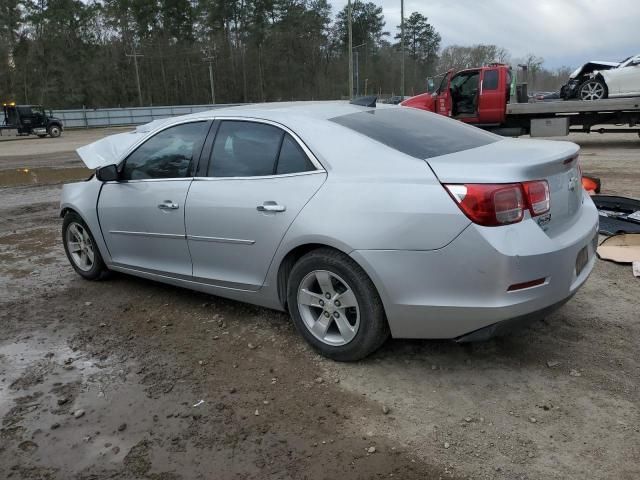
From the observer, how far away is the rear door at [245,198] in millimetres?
3428

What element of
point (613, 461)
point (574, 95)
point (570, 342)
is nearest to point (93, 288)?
point (570, 342)

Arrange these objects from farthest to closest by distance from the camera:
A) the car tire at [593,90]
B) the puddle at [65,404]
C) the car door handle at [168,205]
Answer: the car tire at [593,90], the car door handle at [168,205], the puddle at [65,404]

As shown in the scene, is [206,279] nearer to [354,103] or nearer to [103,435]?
[103,435]

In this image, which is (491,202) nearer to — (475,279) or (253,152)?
(475,279)

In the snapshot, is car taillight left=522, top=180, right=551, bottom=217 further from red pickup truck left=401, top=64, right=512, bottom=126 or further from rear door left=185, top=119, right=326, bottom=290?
red pickup truck left=401, top=64, right=512, bottom=126

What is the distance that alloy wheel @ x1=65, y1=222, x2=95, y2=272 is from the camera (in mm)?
5086

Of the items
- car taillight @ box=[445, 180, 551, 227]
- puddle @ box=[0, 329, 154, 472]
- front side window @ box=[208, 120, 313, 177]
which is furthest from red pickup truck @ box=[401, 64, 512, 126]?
puddle @ box=[0, 329, 154, 472]

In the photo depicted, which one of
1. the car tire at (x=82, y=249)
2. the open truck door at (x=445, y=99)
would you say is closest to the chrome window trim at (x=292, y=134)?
the car tire at (x=82, y=249)

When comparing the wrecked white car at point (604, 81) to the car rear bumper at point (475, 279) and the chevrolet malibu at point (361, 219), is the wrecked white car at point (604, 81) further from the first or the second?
the car rear bumper at point (475, 279)

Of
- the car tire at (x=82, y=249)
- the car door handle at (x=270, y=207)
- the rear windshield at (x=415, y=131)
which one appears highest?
the rear windshield at (x=415, y=131)

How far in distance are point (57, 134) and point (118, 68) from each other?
1315 inches

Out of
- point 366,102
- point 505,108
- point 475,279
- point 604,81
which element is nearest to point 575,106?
point 604,81

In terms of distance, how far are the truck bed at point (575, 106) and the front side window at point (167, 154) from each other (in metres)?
13.7

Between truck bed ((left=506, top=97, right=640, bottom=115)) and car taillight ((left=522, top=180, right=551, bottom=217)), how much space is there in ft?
44.9
